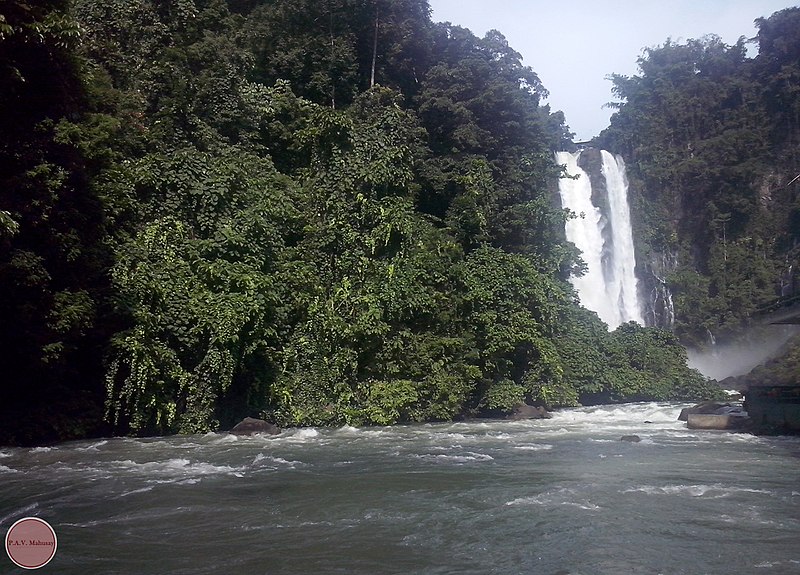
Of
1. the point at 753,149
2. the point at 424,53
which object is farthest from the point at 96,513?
the point at 753,149

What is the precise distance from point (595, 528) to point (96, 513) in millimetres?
5764

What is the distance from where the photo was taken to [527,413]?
20484 millimetres

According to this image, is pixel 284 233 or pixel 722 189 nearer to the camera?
pixel 284 233

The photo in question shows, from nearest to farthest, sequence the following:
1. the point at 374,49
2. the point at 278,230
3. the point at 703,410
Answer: the point at 278,230 → the point at 703,410 → the point at 374,49

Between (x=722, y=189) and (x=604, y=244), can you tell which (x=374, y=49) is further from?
(x=722, y=189)

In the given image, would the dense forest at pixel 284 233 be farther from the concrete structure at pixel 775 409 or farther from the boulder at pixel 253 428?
the concrete structure at pixel 775 409

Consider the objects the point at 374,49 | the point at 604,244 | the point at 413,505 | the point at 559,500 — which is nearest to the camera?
the point at 413,505

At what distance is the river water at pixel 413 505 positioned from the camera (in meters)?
6.91

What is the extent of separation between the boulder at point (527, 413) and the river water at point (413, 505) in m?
5.07

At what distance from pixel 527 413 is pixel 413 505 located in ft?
38.7

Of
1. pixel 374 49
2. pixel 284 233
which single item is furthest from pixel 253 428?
pixel 374 49

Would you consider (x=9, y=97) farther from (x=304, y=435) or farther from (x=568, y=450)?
(x=568, y=450)

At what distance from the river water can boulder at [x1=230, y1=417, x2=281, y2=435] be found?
3.70 ft

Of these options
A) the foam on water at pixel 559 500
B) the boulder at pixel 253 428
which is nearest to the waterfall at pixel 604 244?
the boulder at pixel 253 428
